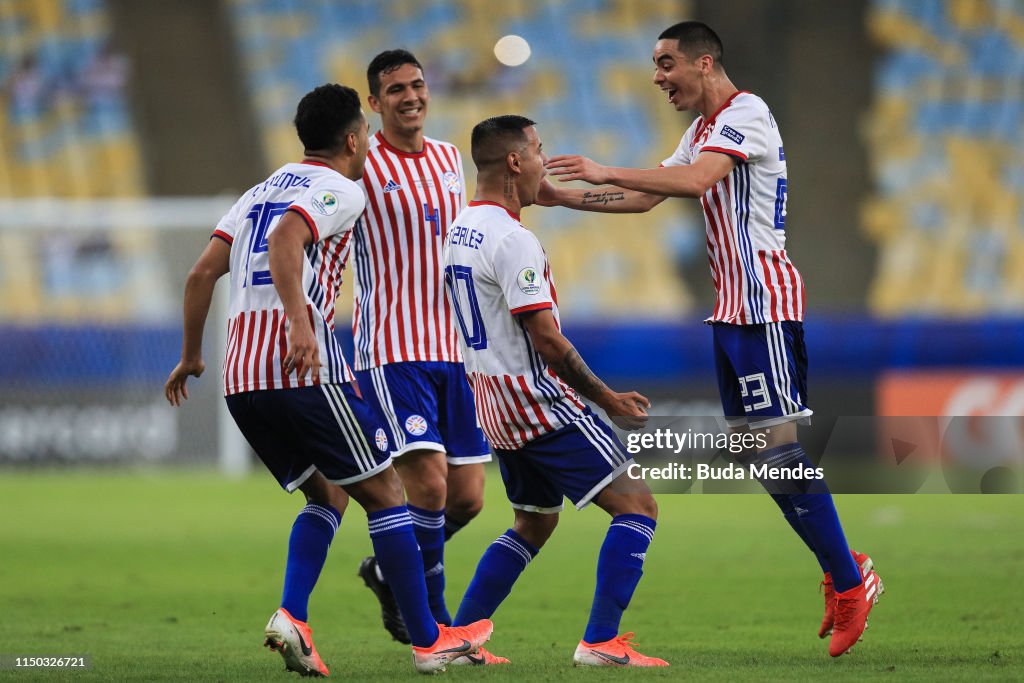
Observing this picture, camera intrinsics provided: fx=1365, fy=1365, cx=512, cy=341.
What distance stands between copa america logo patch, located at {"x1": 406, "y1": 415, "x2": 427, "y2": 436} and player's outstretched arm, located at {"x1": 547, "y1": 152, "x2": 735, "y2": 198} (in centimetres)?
112

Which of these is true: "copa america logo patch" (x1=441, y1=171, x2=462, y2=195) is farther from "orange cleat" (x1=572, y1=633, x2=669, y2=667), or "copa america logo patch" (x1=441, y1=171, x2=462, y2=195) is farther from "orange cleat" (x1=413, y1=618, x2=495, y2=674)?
"orange cleat" (x1=572, y1=633, x2=669, y2=667)

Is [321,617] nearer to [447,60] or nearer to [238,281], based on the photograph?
[238,281]

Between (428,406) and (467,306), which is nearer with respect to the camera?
(467,306)

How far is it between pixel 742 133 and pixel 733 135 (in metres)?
0.04

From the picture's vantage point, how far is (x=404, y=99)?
573 cm

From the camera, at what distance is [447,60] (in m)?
19.1

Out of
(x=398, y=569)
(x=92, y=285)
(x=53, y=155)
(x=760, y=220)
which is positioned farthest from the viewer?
(x=53, y=155)

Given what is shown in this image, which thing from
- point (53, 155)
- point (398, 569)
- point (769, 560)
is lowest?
point (769, 560)

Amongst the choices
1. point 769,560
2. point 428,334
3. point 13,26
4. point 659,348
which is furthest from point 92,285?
point 428,334

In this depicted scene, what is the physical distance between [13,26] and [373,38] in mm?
5016

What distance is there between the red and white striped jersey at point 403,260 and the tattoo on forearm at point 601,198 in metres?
0.54

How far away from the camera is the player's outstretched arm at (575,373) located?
446 centimetres

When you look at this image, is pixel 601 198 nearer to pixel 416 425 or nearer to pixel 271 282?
pixel 416 425

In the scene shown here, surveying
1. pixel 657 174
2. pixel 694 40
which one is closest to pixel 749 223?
pixel 657 174
